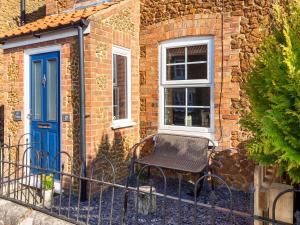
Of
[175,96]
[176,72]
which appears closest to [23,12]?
[176,72]

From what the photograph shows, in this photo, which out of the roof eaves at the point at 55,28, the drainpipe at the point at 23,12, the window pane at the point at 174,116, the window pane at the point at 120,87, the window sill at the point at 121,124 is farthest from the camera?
the drainpipe at the point at 23,12

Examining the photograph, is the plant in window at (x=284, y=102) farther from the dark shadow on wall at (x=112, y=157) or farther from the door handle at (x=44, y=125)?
the door handle at (x=44, y=125)

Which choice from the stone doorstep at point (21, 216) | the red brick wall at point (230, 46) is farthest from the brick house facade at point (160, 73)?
the stone doorstep at point (21, 216)

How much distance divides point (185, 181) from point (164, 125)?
1.19 m

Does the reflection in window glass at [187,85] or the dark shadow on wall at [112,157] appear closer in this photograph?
the dark shadow on wall at [112,157]

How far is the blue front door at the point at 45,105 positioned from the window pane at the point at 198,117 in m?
2.52

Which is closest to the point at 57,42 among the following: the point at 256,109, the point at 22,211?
the point at 22,211

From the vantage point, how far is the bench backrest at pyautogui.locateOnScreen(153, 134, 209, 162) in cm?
502

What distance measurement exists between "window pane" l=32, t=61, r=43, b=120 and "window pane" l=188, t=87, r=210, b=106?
2964 mm

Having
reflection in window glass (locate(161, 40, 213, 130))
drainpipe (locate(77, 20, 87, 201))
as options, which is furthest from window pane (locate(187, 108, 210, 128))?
drainpipe (locate(77, 20, 87, 201))

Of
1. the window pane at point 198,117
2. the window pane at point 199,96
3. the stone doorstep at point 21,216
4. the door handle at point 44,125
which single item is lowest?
the stone doorstep at point 21,216

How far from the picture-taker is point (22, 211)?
12.1 ft

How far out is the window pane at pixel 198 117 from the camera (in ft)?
17.7

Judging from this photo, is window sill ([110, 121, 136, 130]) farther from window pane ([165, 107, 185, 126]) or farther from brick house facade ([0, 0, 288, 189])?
window pane ([165, 107, 185, 126])
